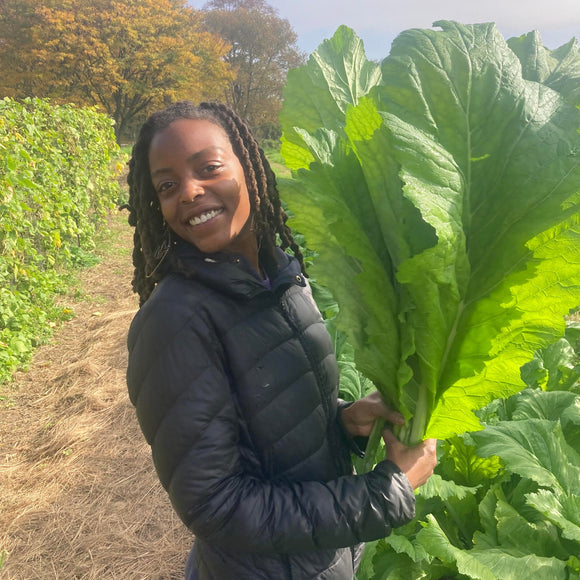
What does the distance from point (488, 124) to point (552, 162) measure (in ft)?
0.41

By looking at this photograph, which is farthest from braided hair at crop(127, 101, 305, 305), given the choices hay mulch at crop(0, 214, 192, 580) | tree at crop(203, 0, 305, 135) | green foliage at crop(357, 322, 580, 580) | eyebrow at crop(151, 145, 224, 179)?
tree at crop(203, 0, 305, 135)

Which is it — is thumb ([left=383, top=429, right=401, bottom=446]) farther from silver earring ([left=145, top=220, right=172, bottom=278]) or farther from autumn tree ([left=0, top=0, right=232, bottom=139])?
autumn tree ([left=0, top=0, right=232, bottom=139])

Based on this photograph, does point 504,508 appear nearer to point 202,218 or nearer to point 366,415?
point 366,415

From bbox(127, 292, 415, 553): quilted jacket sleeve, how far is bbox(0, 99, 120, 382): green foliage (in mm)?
4508

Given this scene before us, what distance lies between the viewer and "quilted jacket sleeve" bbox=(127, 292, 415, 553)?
1.07 meters

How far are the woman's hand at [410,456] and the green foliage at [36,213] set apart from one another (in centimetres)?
480

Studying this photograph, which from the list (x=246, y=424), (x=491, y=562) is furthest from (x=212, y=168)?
(x=491, y=562)

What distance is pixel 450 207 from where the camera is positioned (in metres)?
0.83

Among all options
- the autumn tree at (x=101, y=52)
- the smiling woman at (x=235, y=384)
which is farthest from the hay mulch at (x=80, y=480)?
the autumn tree at (x=101, y=52)

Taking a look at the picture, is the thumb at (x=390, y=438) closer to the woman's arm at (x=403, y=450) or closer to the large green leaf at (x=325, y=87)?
the woman's arm at (x=403, y=450)

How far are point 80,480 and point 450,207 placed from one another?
12.8 feet

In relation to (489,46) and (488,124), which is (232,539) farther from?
(489,46)

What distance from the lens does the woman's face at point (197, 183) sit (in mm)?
1171

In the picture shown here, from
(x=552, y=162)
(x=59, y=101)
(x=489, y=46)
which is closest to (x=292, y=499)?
(x=552, y=162)
